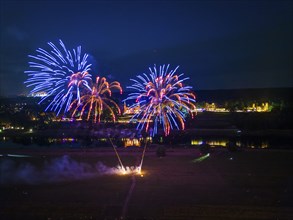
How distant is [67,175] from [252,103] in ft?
335

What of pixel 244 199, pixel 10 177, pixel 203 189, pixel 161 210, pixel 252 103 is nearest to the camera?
pixel 161 210

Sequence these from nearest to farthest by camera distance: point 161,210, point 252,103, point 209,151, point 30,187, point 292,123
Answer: point 161,210 → point 30,187 → point 209,151 → point 292,123 → point 252,103

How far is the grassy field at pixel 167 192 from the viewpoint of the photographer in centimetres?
977

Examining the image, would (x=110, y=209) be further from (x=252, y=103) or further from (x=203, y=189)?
(x=252, y=103)

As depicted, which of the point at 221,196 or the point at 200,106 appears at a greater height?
the point at 200,106

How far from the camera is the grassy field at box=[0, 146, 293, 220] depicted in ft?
32.0

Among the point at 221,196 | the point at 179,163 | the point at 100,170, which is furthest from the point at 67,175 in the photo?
the point at 221,196

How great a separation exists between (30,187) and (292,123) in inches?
2376

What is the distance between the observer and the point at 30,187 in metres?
13.3

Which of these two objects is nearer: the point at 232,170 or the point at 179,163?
the point at 232,170

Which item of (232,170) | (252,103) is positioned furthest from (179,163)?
(252,103)

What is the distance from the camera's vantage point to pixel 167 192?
474 inches

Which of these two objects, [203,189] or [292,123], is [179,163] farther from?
[292,123]

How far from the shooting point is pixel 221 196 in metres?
11.5
